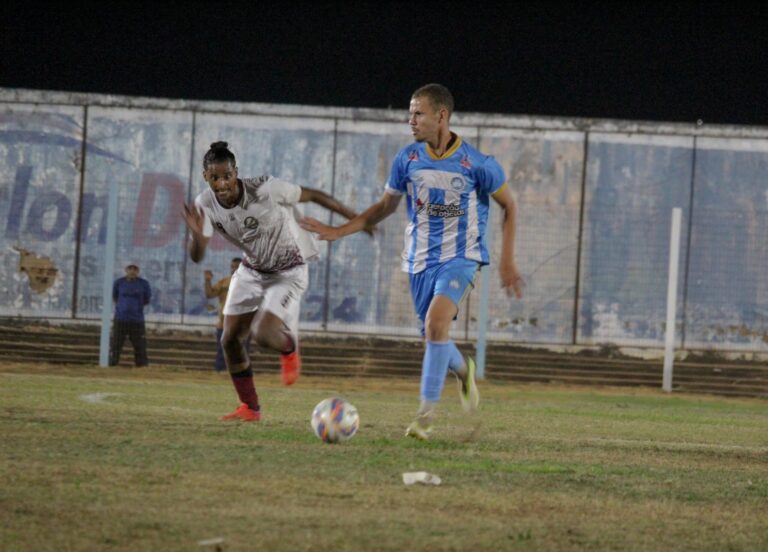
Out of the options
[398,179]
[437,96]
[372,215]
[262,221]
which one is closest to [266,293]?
[262,221]

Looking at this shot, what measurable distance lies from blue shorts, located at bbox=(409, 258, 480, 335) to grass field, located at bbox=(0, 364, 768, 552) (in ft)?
3.27

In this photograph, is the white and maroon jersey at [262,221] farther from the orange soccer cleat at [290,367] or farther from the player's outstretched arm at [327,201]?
the orange soccer cleat at [290,367]

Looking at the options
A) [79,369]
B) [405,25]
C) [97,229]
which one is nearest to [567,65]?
[405,25]

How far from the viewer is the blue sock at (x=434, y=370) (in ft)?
27.5

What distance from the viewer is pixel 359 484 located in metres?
6.09

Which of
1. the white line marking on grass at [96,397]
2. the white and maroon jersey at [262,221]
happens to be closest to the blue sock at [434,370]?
the white and maroon jersey at [262,221]

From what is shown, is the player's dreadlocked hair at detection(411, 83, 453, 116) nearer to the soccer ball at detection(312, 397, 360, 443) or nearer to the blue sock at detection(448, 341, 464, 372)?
the blue sock at detection(448, 341, 464, 372)

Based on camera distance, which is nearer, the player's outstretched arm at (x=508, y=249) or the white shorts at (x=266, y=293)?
the player's outstretched arm at (x=508, y=249)

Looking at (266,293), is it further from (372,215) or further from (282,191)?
(372,215)

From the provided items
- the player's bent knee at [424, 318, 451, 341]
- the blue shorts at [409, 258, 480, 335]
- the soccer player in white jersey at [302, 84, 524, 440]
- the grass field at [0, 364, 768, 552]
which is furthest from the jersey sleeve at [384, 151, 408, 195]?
the grass field at [0, 364, 768, 552]

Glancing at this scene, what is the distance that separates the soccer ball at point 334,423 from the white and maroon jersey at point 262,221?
1856 mm

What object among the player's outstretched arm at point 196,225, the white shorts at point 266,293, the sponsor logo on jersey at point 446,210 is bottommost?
the white shorts at point 266,293

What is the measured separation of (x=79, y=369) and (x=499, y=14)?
1450 centimetres

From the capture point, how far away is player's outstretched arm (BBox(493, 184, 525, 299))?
8.66 metres
